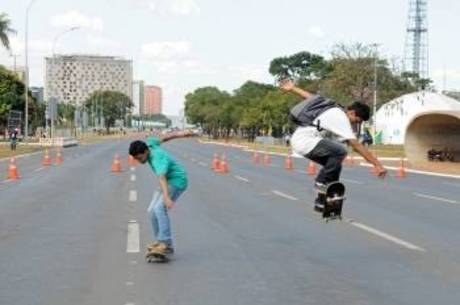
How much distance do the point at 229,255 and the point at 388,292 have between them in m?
2.89

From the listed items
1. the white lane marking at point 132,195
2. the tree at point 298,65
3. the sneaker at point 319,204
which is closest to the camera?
the sneaker at point 319,204

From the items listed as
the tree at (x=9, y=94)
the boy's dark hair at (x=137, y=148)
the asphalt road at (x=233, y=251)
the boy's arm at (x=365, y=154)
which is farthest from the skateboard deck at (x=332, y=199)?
the tree at (x=9, y=94)

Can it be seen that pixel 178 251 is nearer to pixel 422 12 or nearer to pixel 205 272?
pixel 205 272

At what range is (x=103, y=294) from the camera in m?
8.01

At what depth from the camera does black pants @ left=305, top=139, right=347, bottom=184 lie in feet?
32.6

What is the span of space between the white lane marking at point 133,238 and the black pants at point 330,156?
272cm

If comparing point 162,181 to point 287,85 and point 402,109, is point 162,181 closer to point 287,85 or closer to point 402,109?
point 287,85

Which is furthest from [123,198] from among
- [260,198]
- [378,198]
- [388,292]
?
[388,292]

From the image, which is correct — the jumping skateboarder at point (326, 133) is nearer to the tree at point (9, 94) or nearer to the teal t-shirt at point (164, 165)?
the teal t-shirt at point (164, 165)

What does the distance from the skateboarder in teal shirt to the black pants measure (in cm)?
166

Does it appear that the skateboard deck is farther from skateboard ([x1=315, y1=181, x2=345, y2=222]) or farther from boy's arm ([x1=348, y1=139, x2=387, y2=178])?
boy's arm ([x1=348, y1=139, x2=387, y2=178])

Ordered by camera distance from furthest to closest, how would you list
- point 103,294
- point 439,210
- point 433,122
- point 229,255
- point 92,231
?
point 433,122
point 439,210
point 92,231
point 229,255
point 103,294

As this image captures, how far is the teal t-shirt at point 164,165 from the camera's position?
384 inches

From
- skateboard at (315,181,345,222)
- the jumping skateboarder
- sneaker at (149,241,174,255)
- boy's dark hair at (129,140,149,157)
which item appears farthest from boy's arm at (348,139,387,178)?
sneaker at (149,241,174,255)
